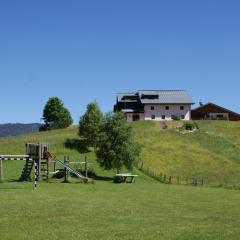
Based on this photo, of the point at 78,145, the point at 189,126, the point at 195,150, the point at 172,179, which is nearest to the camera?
the point at 172,179

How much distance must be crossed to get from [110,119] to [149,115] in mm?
77532

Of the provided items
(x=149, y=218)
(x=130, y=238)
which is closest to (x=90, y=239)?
(x=130, y=238)

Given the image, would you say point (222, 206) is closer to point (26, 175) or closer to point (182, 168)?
point (26, 175)

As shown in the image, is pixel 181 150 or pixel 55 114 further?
pixel 55 114

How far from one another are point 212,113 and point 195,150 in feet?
195

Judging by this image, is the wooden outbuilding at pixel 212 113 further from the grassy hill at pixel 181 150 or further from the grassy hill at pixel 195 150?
the grassy hill at pixel 181 150

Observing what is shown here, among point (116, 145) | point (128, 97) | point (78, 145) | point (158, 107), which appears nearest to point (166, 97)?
point (158, 107)

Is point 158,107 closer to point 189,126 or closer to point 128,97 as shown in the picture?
point 128,97

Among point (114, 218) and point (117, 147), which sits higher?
point (117, 147)

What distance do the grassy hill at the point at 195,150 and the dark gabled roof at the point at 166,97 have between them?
22.1 m

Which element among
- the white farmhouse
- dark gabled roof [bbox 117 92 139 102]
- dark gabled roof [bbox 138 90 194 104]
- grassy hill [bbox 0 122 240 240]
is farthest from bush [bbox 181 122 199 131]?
grassy hill [bbox 0 122 240 240]

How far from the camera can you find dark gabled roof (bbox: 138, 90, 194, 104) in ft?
470

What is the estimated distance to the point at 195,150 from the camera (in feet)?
313

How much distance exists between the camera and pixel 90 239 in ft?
56.8
